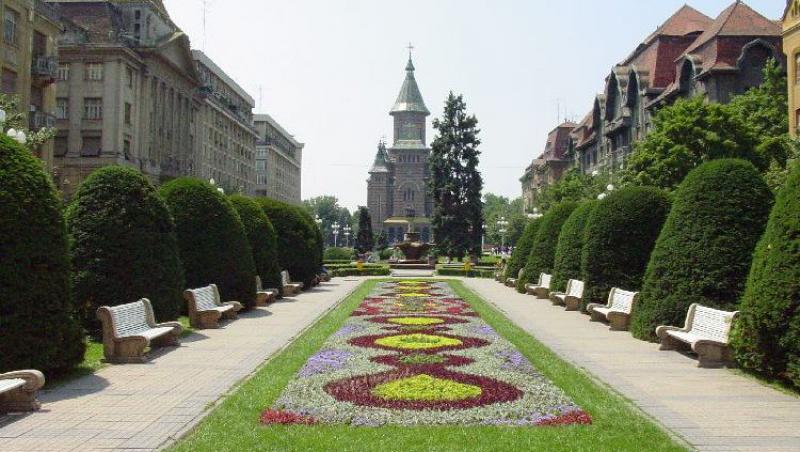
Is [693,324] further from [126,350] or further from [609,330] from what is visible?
[126,350]

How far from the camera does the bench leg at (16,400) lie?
27.7 feet

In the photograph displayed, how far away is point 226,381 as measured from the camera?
34.8 feet

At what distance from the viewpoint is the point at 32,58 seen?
1526 inches

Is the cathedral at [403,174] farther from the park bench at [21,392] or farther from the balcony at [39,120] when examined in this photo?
the park bench at [21,392]

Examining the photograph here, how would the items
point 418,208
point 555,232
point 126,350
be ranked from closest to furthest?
point 126,350
point 555,232
point 418,208

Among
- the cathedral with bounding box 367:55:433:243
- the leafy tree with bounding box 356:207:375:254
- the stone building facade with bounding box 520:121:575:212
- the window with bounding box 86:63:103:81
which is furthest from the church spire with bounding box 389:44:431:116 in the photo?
the window with bounding box 86:63:103:81

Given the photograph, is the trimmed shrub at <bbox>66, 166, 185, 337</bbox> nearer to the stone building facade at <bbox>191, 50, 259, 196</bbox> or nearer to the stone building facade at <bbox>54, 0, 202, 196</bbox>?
the stone building facade at <bbox>54, 0, 202, 196</bbox>

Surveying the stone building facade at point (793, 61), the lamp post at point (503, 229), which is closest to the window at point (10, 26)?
the stone building facade at point (793, 61)

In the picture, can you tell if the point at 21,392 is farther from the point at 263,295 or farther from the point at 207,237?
the point at 263,295

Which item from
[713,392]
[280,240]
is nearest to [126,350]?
[713,392]

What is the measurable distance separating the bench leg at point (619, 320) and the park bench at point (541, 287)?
834 cm

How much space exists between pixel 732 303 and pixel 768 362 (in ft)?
10.2

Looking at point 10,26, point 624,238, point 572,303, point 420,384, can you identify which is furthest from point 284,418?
point 10,26

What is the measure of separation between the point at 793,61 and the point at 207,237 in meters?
30.8
